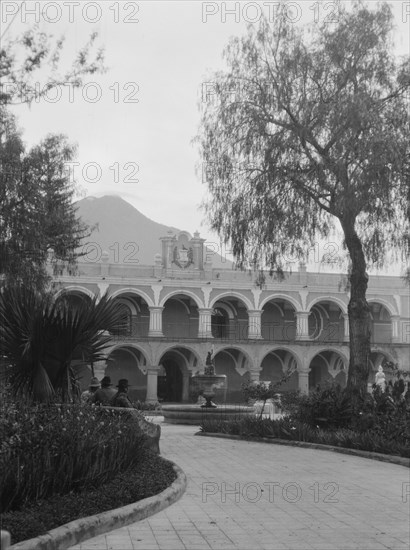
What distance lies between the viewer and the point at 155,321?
39.0m

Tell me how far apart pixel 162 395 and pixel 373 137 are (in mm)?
28520

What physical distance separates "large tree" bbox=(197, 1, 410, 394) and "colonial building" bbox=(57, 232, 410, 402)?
2144 cm

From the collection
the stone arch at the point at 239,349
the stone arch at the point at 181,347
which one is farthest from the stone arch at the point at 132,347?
the stone arch at the point at 239,349

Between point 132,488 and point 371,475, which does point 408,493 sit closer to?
point 371,475

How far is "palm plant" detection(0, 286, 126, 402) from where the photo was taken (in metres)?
8.22


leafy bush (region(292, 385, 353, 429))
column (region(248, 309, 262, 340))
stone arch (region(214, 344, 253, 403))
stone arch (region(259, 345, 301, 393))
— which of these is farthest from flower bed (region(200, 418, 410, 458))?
stone arch (region(259, 345, 301, 393))

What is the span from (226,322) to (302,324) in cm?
420

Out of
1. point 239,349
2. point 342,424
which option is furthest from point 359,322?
point 239,349

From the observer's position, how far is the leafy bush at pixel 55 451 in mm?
5332

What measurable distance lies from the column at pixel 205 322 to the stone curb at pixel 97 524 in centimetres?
3243

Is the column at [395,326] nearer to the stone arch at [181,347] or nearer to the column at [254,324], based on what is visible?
the column at [254,324]

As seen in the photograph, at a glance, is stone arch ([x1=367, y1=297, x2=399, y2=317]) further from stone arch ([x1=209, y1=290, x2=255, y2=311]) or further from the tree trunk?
the tree trunk

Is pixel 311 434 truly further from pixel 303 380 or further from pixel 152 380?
pixel 303 380

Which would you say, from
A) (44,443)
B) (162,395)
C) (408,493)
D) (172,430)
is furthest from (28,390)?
(162,395)
